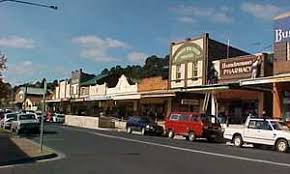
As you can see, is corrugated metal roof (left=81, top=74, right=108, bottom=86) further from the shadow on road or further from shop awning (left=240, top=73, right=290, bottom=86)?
the shadow on road

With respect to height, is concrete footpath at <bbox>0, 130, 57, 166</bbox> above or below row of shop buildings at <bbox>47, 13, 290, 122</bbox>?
below

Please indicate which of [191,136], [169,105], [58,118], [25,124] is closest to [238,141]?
[191,136]

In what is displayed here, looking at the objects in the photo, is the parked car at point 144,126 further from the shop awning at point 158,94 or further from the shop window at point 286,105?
the shop window at point 286,105

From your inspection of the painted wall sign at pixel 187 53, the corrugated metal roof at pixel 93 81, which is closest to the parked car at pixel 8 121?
the painted wall sign at pixel 187 53

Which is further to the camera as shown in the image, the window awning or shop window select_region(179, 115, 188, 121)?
the window awning

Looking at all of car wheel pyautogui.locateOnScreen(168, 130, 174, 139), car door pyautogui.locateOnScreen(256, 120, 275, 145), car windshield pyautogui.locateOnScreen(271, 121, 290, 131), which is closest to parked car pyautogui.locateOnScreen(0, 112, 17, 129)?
car wheel pyautogui.locateOnScreen(168, 130, 174, 139)

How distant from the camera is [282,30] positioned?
37.6m

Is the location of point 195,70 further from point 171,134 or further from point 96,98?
point 96,98

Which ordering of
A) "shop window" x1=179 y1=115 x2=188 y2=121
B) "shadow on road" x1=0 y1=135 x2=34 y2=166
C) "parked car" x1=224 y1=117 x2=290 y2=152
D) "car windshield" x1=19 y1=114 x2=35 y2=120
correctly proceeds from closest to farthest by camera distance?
"shadow on road" x1=0 y1=135 x2=34 y2=166 < "parked car" x1=224 y1=117 x2=290 y2=152 < "shop window" x1=179 y1=115 x2=188 y2=121 < "car windshield" x1=19 y1=114 x2=35 y2=120

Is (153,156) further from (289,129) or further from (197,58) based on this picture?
(197,58)

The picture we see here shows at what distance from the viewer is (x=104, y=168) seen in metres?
17.1

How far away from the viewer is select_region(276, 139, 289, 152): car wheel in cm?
2794

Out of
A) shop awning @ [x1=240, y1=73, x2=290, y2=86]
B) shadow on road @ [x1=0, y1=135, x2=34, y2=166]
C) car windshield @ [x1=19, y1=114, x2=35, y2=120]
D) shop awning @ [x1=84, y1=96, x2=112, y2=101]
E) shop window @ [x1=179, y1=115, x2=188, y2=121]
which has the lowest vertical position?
shadow on road @ [x1=0, y1=135, x2=34, y2=166]

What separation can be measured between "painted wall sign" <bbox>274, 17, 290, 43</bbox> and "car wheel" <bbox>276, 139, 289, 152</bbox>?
1075 cm
